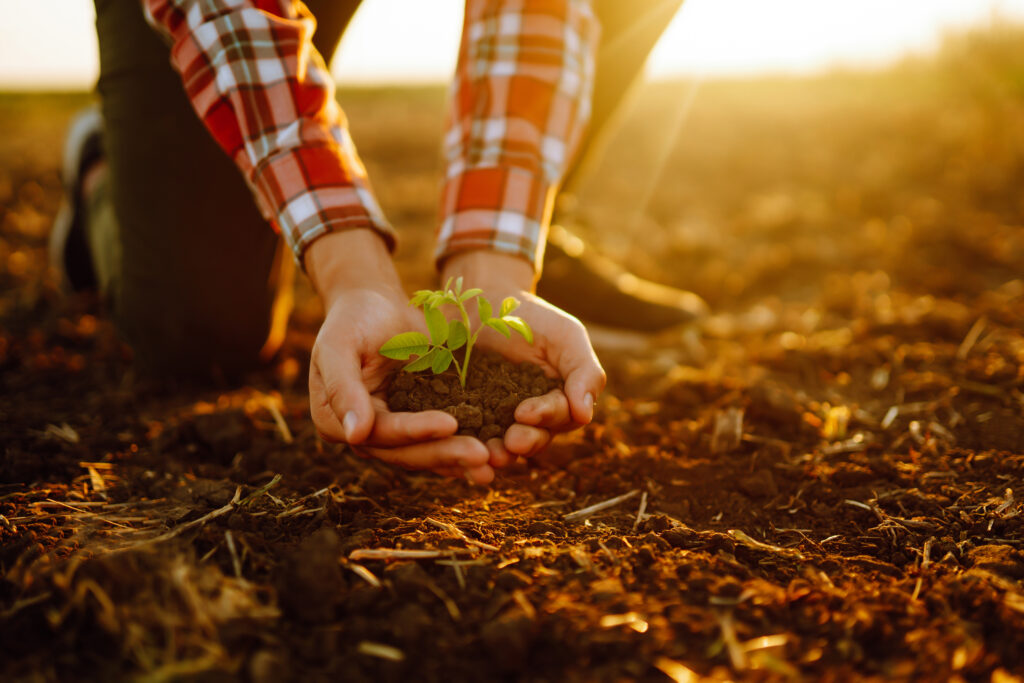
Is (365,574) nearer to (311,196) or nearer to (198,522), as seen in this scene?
(198,522)

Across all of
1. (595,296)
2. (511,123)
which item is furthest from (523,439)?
(595,296)

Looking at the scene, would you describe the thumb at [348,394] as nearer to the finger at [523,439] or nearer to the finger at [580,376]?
the finger at [523,439]

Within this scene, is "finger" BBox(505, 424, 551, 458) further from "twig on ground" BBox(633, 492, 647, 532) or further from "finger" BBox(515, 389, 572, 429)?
"twig on ground" BBox(633, 492, 647, 532)

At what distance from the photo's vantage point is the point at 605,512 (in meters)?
1.58

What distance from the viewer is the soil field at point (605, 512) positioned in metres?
1.07

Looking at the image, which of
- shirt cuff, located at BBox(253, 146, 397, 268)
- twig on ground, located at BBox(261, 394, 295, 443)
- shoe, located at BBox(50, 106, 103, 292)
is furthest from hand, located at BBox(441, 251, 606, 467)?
shoe, located at BBox(50, 106, 103, 292)

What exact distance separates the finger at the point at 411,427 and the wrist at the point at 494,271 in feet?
1.54

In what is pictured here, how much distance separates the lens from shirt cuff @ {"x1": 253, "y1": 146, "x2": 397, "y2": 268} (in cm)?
166

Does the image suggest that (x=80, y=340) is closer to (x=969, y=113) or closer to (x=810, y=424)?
(x=810, y=424)

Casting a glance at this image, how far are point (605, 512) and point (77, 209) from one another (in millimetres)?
2881

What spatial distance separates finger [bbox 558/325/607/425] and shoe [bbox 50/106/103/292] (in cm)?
258

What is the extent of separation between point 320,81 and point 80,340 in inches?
74.8

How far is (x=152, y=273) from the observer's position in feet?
8.29

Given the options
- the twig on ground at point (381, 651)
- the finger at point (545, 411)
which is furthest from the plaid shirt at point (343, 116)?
the twig on ground at point (381, 651)
